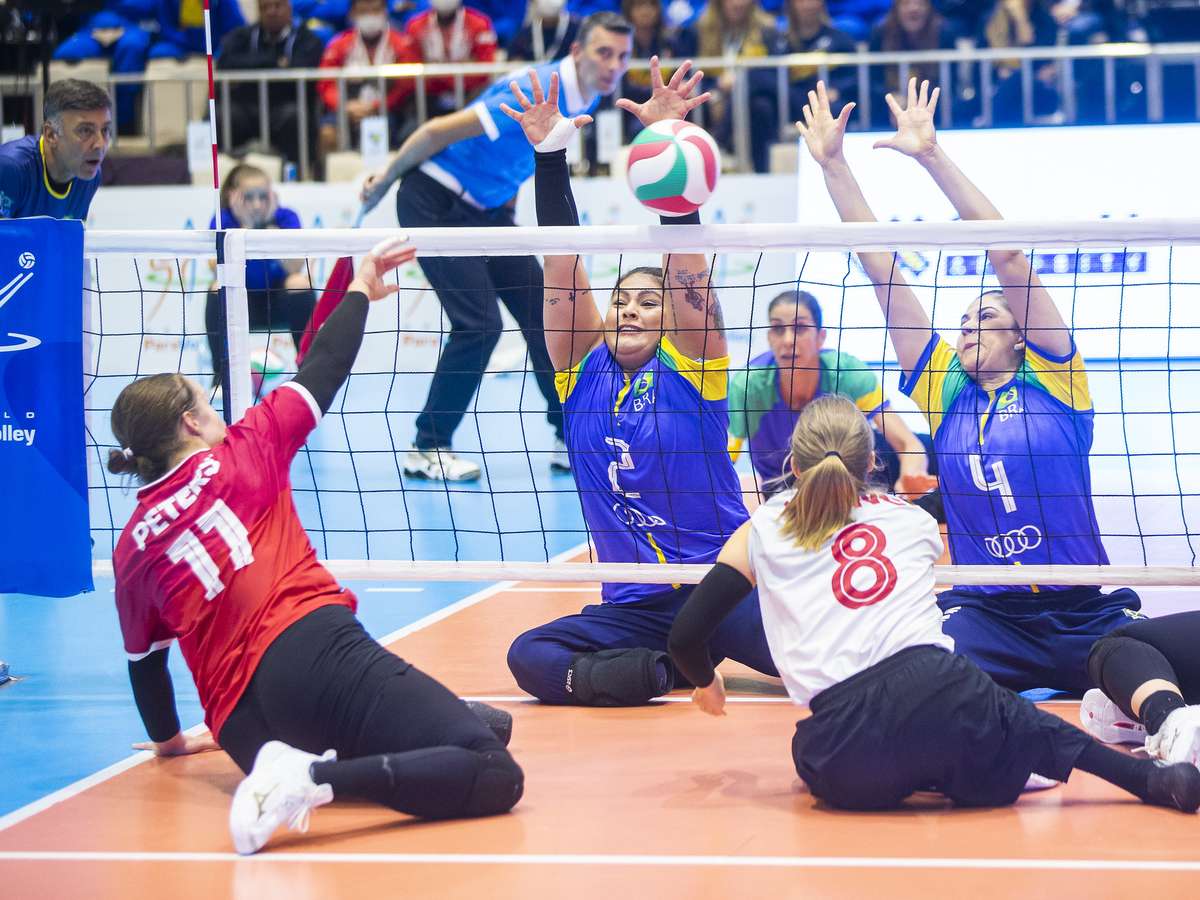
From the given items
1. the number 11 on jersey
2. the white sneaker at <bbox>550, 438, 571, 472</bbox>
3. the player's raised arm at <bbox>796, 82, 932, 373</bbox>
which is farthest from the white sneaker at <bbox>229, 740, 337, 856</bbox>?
the white sneaker at <bbox>550, 438, 571, 472</bbox>

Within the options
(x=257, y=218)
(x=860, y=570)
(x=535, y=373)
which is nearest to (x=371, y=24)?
(x=257, y=218)

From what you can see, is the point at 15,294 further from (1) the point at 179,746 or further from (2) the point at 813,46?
(2) the point at 813,46

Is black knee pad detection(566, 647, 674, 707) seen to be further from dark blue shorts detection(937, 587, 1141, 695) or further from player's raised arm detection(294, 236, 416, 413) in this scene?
player's raised arm detection(294, 236, 416, 413)

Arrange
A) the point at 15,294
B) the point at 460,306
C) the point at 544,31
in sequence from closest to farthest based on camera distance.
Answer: the point at 15,294 < the point at 460,306 < the point at 544,31

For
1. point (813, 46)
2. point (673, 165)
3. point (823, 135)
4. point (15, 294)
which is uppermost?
point (813, 46)

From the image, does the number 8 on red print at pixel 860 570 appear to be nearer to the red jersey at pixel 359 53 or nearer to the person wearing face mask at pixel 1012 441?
the person wearing face mask at pixel 1012 441

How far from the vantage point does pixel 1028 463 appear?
14.7 ft

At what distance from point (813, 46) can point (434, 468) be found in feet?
22.8

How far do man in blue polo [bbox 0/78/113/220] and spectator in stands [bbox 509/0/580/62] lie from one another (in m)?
8.52

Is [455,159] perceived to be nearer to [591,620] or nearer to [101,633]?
[101,633]

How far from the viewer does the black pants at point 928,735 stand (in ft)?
10.9

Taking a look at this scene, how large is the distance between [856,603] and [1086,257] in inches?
322

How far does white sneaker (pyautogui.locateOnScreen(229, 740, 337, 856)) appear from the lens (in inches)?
125

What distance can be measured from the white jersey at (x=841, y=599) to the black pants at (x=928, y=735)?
0.05 m
